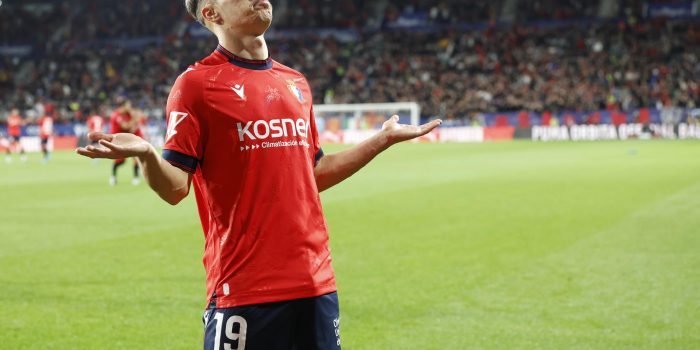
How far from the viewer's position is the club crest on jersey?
3441mm

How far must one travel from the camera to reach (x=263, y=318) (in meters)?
3.19

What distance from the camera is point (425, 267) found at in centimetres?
959

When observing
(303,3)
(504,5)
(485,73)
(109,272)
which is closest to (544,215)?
(109,272)

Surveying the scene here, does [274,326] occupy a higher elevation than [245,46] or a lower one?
lower

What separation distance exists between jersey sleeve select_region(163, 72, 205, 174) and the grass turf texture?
11.5ft

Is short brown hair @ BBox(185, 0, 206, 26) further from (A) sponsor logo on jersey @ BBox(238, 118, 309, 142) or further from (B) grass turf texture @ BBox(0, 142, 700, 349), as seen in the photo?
(B) grass turf texture @ BBox(0, 142, 700, 349)

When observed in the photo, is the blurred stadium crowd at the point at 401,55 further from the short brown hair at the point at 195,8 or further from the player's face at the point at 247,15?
the player's face at the point at 247,15

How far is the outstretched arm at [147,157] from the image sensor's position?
292 centimetres

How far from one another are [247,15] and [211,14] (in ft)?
0.59

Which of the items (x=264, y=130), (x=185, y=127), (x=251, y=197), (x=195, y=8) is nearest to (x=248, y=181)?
(x=251, y=197)

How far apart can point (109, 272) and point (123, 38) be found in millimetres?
56363

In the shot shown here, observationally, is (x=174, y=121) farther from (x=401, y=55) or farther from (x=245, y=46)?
(x=401, y=55)

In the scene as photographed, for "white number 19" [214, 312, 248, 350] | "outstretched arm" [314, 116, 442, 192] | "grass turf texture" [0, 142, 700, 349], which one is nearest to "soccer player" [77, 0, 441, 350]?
"white number 19" [214, 312, 248, 350]

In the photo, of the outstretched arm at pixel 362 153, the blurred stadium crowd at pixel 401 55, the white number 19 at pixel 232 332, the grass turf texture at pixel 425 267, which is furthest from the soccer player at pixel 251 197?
the blurred stadium crowd at pixel 401 55
